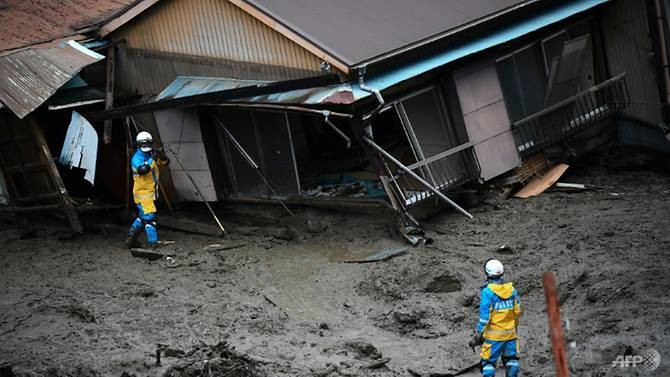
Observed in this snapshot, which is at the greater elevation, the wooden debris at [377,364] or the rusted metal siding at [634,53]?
the rusted metal siding at [634,53]

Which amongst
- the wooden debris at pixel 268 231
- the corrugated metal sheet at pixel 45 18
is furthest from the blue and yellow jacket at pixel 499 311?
the corrugated metal sheet at pixel 45 18

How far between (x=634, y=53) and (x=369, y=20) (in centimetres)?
529

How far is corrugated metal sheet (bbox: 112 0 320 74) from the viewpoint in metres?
14.0

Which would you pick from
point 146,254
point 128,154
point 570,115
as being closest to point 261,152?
point 128,154

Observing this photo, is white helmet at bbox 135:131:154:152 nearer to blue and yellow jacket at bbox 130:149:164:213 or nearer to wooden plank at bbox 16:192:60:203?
blue and yellow jacket at bbox 130:149:164:213

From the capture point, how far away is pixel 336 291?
12.4m

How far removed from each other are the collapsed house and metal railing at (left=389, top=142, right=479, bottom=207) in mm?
25

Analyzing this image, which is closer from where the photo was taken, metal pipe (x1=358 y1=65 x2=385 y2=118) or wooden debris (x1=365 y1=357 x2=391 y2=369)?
wooden debris (x1=365 y1=357 x2=391 y2=369)

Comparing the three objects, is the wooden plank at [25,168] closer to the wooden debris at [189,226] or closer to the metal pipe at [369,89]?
the wooden debris at [189,226]

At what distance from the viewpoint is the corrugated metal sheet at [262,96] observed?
12.8 meters

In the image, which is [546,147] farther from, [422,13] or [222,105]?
[222,105]

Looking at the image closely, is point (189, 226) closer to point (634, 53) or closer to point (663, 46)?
point (634, 53)

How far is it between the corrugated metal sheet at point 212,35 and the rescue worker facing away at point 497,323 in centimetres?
582

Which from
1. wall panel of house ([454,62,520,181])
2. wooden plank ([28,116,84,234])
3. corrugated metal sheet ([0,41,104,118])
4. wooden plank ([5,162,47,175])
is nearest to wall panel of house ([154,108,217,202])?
corrugated metal sheet ([0,41,104,118])
